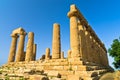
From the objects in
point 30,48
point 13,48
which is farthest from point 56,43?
point 13,48

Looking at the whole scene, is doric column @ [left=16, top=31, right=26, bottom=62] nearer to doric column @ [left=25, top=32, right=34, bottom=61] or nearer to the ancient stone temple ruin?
the ancient stone temple ruin

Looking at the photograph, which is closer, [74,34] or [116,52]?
[74,34]

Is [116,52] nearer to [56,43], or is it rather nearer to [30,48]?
[56,43]

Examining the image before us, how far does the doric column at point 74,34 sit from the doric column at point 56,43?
338cm

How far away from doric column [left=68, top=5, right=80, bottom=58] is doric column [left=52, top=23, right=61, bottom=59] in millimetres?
3384

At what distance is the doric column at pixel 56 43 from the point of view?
20681 millimetres

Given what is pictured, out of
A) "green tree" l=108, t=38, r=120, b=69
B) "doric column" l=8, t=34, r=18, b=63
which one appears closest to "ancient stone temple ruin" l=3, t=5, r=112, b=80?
"doric column" l=8, t=34, r=18, b=63

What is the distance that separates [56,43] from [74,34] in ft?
13.3

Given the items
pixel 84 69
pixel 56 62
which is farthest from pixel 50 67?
pixel 84 69

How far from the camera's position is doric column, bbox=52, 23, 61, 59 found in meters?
20.7

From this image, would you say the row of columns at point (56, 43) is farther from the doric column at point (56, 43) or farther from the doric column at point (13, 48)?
the doric column at point (13, 48)

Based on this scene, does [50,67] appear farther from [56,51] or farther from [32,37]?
[32,37]

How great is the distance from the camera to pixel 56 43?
21156 mm

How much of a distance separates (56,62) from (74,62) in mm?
2507
